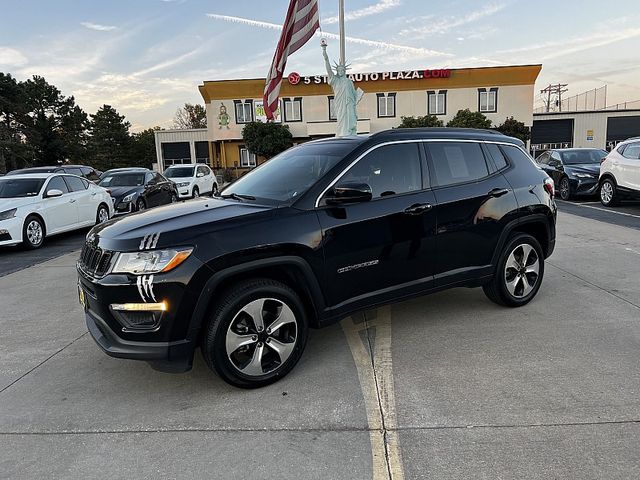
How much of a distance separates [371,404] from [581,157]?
15.1 meters

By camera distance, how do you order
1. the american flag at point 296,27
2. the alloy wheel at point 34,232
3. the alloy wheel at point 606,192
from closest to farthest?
the alloy wheel at point 34,232, the alloy wheel at point 606,192, the american flag at point 296,27

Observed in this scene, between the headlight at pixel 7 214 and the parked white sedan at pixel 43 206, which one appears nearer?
the headlight at pixel 7 214

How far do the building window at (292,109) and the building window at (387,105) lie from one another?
6.81 m

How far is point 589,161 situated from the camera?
15211 millimetres

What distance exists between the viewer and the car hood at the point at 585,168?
1440cm

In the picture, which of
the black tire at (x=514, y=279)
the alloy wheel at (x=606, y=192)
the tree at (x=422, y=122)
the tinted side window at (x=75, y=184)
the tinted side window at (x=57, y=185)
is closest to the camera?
the black tire at (x=514, y=279)

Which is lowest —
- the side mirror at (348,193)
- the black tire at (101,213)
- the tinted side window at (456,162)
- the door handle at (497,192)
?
the black tire at (101,213)

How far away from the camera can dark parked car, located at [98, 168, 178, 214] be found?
43.3 ft

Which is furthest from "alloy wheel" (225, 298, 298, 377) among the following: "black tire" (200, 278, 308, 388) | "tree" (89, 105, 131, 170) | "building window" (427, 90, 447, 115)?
"tree" (89, 105, 131, 170)

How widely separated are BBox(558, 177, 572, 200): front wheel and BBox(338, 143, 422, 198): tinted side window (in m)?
12.6

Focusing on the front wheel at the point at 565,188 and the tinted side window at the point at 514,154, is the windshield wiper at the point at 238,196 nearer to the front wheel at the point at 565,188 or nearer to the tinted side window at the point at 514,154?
the tinted side window at the point at 514,154

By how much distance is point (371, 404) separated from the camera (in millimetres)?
3174

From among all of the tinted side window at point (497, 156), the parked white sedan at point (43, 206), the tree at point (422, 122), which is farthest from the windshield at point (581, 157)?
Answer: the tree at point (422, 122)

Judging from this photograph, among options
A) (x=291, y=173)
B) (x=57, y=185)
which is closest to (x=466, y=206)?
(x=291, y=173)
